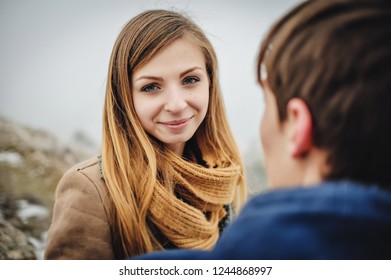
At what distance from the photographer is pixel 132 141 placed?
1.23 metres

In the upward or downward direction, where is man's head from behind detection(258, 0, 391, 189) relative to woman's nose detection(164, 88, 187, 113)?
downward

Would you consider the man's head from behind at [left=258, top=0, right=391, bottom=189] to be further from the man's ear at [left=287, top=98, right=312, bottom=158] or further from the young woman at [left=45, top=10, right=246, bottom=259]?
the young woman at [left=45, top=10, right=246, bottom=259]

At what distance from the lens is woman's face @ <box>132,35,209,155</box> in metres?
1.17

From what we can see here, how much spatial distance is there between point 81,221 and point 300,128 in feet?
2.15

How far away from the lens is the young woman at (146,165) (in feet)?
3.76

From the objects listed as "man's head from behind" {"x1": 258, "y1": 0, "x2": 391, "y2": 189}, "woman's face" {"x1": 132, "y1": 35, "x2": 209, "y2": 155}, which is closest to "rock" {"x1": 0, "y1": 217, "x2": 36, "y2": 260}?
"woman's face" {"x1": 132, "y1": 35, "x2": 209, "y2": 155}

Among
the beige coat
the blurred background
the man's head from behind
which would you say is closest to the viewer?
the man's head from behind

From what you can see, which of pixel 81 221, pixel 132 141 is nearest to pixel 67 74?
pixel 132 141

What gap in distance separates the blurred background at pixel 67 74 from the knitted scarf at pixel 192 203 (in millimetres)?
203

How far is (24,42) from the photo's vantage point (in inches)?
54.0

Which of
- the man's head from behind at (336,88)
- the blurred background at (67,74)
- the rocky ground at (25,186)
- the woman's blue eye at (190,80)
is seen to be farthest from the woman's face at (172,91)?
the rocky ground at (25,186)

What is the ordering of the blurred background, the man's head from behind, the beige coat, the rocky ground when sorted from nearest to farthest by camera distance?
1. the man's head from behind
2. the beige coat
3. the blurred background
4. the rocky ground

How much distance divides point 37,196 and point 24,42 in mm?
555
